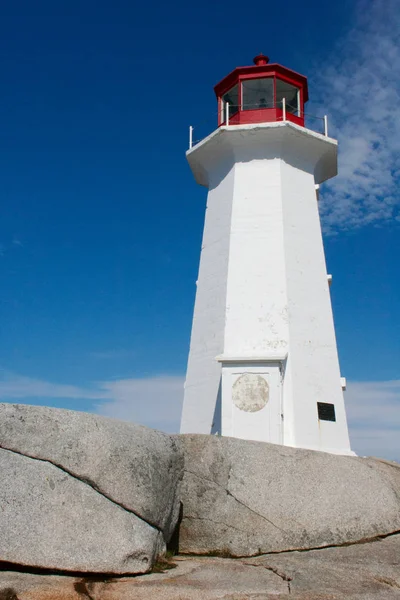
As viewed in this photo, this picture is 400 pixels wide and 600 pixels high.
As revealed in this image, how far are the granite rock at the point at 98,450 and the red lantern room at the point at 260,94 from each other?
11.5m

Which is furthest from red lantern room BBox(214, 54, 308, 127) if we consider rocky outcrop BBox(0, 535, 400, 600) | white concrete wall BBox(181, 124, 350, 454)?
rocky outcrop BBox(0, 535, 400, 600)

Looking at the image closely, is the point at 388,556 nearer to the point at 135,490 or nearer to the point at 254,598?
the point at 254,598

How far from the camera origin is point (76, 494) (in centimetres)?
547

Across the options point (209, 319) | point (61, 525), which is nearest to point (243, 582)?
point (61, 525)

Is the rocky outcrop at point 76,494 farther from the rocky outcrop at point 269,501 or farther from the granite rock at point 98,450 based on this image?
the rocky outcrop at point 269,501

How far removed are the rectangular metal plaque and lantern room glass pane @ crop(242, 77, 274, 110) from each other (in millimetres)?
8783

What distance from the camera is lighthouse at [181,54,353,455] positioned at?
41.4ft

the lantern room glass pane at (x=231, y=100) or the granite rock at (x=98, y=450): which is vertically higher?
the lantern room glass pane at (x=231, y=100)

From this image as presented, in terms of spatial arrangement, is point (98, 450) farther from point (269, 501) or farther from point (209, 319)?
point (209, 319)

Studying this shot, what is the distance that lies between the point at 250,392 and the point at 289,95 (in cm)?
974

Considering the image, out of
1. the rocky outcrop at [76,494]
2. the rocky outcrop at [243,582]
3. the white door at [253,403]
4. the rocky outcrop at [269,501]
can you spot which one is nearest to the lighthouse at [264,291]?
the white door at [253,403]

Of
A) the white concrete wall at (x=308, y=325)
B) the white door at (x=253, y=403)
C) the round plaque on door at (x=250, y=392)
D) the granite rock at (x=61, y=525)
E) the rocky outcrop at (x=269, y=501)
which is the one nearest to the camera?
the granite rock at (x=61, y=525)

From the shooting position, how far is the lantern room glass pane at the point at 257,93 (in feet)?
54.3

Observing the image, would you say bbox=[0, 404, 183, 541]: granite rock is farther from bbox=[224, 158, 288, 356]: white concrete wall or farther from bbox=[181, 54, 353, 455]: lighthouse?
bbox=[224, 158, 288, 356]: white concrete wall
